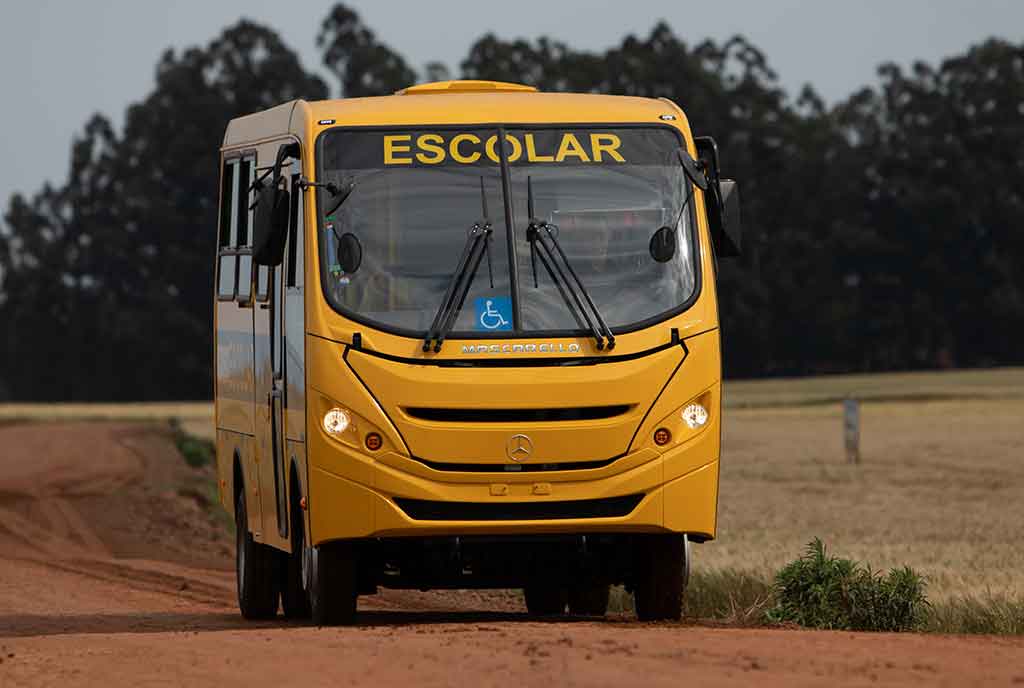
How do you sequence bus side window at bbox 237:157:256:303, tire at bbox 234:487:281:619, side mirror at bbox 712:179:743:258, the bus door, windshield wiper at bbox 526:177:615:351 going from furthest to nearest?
tire at bbox 234:487:281:619 < bus side window at bbox 237:157:256:303 < the bus door < side mirror at bbox 712:179:743:258 < windshield wiper at bbox 526:177:615:351

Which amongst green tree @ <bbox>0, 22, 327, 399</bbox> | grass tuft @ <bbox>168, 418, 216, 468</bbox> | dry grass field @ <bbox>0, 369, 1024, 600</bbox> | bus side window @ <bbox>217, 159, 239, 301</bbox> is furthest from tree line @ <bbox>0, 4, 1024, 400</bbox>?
bus side window @ <bbox>217, 159, 239, 301</bbox>

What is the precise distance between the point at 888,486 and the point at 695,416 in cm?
2076

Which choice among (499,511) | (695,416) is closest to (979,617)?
(695,416)

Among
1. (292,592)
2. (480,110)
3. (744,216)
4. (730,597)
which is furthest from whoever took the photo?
(744,216)

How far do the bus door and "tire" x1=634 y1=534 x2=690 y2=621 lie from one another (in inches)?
87.0

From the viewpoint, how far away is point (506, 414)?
45.8 ft

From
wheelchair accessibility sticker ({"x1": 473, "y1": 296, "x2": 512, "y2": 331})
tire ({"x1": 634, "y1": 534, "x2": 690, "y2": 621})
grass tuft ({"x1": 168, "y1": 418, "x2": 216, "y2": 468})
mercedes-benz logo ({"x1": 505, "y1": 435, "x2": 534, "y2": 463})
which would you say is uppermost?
wheelchair accessibility sticker ({"x1": 473, "y1": 296, "x2": 512, "y2": 331})

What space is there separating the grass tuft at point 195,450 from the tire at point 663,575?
1070 inches

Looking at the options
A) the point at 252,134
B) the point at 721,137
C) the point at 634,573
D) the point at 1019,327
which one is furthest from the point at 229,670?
the point at 721,137

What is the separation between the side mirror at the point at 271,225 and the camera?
14680 mm

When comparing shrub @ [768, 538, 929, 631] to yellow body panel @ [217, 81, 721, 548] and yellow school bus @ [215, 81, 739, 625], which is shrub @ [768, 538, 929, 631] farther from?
yellow body panel @ [217, 81, 721, 548]

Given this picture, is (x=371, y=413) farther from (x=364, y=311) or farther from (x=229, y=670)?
(x=229, y=670)

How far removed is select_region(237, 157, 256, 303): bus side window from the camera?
1708 cm

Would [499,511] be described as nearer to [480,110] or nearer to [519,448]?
[519,448]
